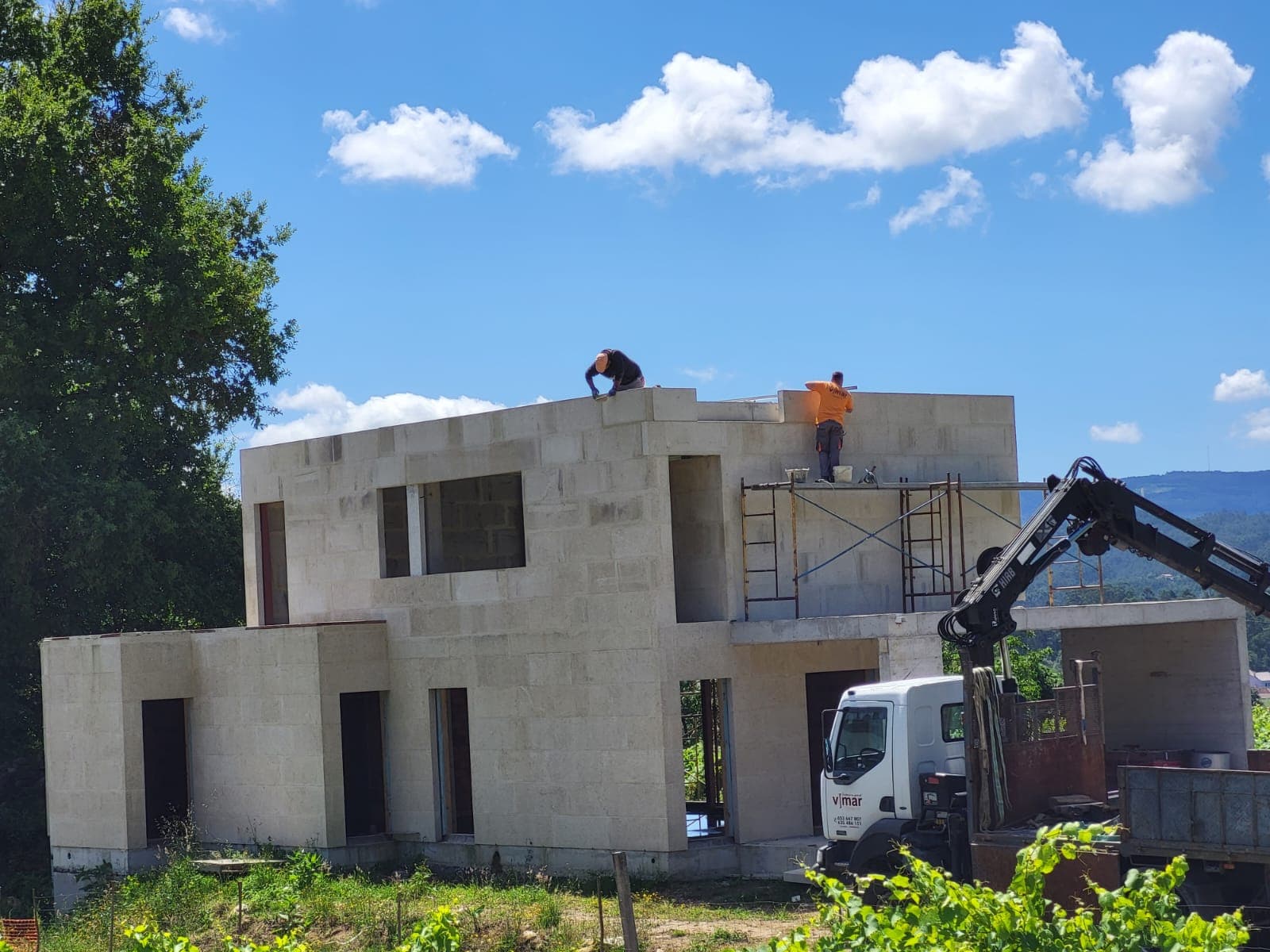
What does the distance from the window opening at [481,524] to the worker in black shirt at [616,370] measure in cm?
375

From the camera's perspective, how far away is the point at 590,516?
23844 mm

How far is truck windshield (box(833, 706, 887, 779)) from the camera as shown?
1902 cm

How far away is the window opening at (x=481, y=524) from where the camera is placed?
27.9 m

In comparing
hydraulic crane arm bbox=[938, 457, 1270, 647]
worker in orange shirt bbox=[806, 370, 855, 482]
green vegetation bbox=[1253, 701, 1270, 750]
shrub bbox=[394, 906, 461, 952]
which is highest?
worker in orange shirt bbox=[806, 370, 855, 482]

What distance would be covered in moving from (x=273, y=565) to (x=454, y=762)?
6.04 meters

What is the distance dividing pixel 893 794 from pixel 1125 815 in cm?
397

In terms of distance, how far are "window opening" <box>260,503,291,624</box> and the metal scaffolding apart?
10043 millimetres

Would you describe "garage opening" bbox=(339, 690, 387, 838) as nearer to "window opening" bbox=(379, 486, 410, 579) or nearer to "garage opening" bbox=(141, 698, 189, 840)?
"window opening" bbox=(379, 486, 410, 579)

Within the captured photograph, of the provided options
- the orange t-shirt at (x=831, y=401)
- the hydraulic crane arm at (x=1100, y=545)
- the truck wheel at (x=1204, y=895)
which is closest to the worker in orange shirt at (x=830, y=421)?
the orange t-shirt at (x=831, y=401)

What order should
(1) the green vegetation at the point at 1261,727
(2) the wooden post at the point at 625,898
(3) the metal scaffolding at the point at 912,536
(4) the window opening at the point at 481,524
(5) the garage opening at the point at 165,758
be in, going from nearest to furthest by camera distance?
1. (2) the wooden post at the point at 625,898
2. (3) the metal scaffolding at the point at 912,536
3. (4) the window opening at the point at 481,524
4. (5) the garage opening at the point at 165,758
5. (1) the green vegetation at the point at 1261,727

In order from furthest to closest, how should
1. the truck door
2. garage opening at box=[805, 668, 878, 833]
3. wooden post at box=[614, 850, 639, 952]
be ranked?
garage opening at box=[805, 668, 878, 833] < the truck door < wooden post at box=[614, 850, 639, 952]

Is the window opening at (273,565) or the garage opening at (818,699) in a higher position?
the window opening at (273,565)

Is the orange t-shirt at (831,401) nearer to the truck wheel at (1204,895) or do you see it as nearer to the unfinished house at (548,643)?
the unfinished house at (548,643)

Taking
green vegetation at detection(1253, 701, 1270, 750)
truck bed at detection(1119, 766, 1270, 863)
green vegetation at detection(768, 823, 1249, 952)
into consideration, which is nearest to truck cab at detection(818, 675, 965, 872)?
truck bed at detection(1119, 766, 1270, 863)
